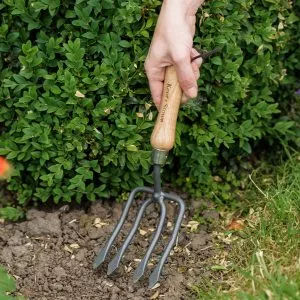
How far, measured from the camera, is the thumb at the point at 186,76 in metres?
2.68

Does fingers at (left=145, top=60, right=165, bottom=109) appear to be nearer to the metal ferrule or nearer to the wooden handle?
the wooden handle

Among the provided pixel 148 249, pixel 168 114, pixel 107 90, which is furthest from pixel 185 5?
pixel 148 249

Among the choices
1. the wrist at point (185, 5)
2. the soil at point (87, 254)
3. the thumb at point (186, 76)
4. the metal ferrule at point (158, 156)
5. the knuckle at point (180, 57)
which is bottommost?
the soil at point (87, 254)

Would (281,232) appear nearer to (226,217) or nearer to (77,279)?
(226,217)

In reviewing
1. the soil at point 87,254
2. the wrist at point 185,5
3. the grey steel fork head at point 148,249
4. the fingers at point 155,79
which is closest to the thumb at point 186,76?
the fingers at point 155,79

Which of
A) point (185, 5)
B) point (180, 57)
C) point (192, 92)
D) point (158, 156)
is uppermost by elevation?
point (185, 5)

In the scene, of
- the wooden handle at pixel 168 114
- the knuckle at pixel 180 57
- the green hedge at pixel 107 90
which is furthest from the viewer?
the green hedge at pixel 107 90

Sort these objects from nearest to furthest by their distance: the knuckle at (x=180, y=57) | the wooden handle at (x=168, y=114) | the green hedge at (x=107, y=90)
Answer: the knuckle at (x=180, y=57)
the wooden handle at (x=168, y=114)
the green hedge at (x=107, y=90)

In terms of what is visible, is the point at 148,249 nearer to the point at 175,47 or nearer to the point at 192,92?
the point at 192,92

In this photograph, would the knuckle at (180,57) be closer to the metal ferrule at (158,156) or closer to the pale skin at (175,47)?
the pale skin at (175,47)

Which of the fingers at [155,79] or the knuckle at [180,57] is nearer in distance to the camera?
the knuckle at [180,57]

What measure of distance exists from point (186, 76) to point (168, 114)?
182mm

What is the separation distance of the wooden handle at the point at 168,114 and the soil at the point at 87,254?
0.55 meters

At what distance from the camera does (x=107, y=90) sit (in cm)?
303
